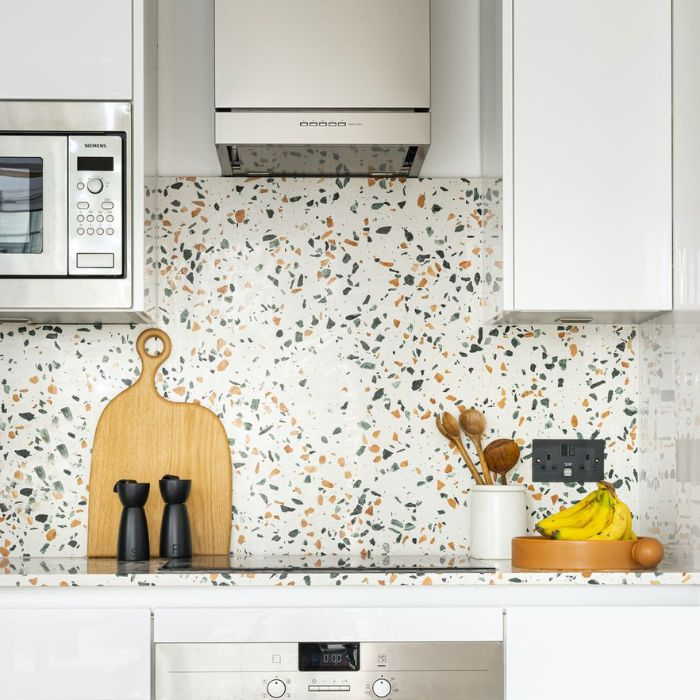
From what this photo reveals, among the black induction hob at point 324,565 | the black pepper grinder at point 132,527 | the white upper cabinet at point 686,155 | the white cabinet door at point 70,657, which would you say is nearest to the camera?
the white cabinet door at point 70,657

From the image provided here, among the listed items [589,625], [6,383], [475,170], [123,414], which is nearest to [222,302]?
[123,414]

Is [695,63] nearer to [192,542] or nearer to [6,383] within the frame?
[192,542]

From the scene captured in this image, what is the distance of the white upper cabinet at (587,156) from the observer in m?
2.27

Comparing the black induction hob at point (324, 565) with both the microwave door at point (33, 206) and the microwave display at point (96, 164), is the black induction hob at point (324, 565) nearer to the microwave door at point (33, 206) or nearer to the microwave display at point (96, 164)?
the microwave door at point (33, 206)

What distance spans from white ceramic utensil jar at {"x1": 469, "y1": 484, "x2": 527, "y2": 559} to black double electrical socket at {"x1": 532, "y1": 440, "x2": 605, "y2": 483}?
0.18 metres

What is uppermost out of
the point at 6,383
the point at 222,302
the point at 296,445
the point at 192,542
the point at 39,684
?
the point at 222,302

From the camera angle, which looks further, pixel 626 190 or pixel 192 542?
pixel 192 542

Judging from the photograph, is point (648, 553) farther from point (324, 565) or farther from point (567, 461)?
point (324, 565)

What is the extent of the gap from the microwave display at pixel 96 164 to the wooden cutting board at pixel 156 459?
517 mm

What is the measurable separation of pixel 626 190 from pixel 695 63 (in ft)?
1.02

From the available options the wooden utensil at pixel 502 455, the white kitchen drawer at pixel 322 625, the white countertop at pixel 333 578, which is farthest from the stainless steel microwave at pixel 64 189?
the wooden utensil at pixel 502 455

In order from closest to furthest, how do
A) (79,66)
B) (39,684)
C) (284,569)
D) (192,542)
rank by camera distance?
(39,684), (284,569), (79,66), (192,542)

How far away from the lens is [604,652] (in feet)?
6.60

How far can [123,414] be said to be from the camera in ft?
8.38
